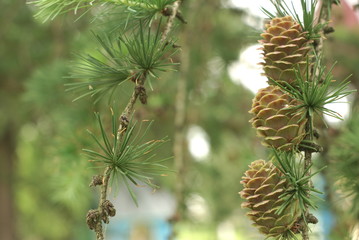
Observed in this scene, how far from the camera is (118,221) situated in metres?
6.45

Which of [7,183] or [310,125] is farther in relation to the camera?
[7,183]

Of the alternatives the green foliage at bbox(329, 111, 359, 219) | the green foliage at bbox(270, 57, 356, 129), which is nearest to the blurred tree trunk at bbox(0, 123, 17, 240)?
the green foliage at bbox(329, 111, 359, 219)

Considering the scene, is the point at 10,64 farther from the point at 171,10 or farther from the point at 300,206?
the point at 300,206

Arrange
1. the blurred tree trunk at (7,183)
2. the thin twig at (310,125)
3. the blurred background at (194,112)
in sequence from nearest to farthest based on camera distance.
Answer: the thin twig at (310,125)
the blurred background at (194,112)
the blurred tree trunk at (7,183)

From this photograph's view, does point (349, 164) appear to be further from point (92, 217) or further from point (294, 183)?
point (92, 217)

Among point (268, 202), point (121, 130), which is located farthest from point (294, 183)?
point (121, 130)

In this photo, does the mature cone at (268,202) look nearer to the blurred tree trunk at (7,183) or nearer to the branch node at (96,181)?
the branch node at (96,181)

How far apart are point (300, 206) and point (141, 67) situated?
0.63ft

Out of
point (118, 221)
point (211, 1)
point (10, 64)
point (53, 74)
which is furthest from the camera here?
point (118, 221)

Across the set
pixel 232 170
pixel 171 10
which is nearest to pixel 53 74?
pixel 171 10

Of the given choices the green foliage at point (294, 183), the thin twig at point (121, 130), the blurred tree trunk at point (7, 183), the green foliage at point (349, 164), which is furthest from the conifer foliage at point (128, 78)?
the blurred tree trunk at point (7, 183)

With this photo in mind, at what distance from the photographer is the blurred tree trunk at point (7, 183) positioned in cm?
288

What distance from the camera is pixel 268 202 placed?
1.48 ft

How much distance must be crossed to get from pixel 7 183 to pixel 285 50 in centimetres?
269
